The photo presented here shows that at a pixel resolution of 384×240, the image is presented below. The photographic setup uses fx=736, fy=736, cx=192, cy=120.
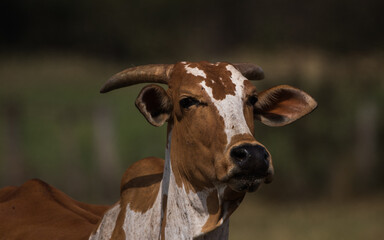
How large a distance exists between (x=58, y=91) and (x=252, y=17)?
8072 millimetres

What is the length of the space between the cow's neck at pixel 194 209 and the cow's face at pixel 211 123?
42 mm

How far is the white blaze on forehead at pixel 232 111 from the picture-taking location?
4.35 meters

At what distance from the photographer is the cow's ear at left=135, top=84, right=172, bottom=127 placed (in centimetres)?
464

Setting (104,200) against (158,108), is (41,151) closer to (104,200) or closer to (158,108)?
(104,200)

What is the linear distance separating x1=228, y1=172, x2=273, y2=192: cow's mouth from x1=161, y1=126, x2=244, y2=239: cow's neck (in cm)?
18

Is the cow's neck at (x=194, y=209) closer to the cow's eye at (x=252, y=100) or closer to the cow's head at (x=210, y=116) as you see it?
the cow's head at (x=210, y=116)

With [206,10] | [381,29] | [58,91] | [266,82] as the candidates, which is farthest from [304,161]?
[206,10]

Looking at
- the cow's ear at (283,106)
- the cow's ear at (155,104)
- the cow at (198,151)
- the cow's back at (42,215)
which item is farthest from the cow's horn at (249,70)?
the cow's back at (42,215)

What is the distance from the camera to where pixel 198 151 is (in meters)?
4.49

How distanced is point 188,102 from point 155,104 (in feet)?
0.93

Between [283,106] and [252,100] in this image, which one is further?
[283,106]

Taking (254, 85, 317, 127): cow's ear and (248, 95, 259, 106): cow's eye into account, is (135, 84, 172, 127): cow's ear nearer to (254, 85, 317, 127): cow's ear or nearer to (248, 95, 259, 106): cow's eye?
(248, 95, 259, 106): cow's eye

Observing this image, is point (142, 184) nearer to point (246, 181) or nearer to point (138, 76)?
point (138, 76)

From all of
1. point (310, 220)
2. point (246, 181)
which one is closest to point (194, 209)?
point (246, 181)
